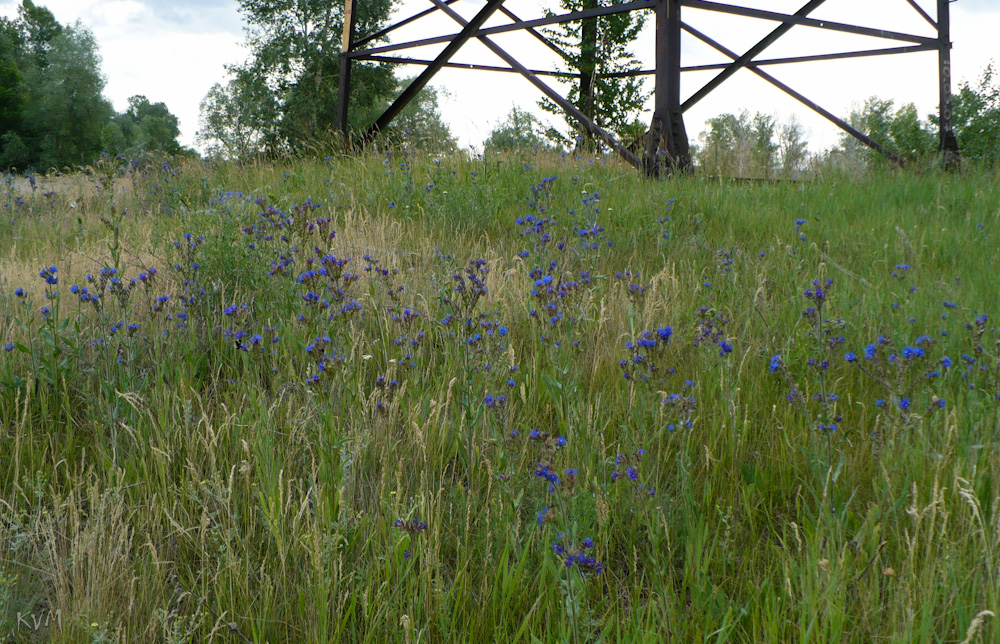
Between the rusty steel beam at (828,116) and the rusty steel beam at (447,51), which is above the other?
the rusty steel beam at (447,51)

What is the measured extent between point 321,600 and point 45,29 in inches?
2544

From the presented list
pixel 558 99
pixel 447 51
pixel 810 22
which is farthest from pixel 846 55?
pixel 447 51

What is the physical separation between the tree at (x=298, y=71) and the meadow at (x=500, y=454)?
→ 2222 centimetres

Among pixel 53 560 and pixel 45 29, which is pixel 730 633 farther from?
pixel 45 29

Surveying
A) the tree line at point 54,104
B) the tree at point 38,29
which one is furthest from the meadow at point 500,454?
the tree at point 38,29

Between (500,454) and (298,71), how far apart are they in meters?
27.2

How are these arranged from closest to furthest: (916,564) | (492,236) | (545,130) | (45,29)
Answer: (916,564) → (492,236) → (545,130) → (45,29)

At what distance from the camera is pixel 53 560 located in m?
1.71

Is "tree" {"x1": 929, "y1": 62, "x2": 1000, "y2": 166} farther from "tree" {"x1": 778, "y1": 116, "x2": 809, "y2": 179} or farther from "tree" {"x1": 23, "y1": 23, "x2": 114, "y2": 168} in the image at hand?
"tree" {"x1": 23, "y1": 23, "x2": 114, "y2": 168}

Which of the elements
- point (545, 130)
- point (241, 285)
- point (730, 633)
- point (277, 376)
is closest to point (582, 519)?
point (730, 633)

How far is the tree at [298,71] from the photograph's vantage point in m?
24.7

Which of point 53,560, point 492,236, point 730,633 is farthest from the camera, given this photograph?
point 492,236

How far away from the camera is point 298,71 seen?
25766mm

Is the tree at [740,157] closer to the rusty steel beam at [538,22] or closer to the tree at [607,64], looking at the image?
the rusty steel beam at [538,22]
